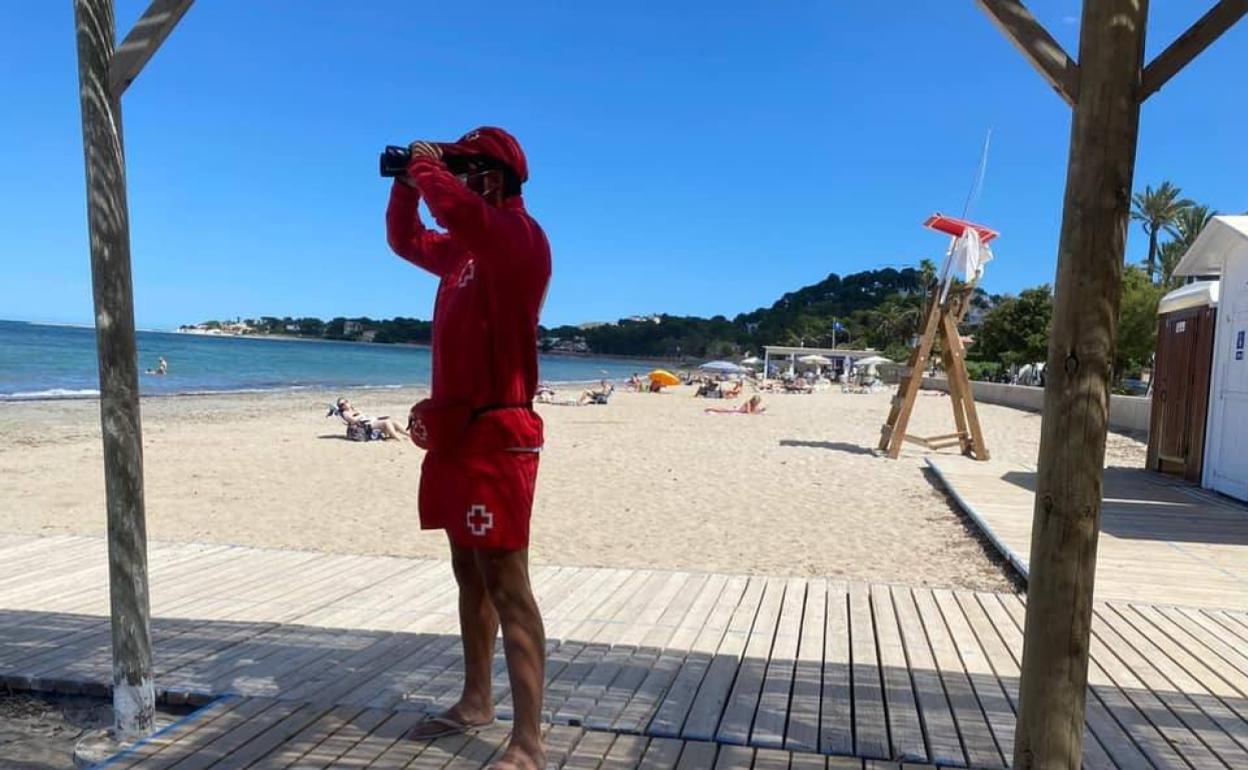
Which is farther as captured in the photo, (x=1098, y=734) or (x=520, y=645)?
(x=1098, y=734)

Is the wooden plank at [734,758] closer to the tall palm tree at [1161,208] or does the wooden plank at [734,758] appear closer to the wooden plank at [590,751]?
the wooden plank at [590,751]

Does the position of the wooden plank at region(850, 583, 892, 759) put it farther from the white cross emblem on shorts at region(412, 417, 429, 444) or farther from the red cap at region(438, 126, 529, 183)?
the red cap at region(438, 126, 529, 183)

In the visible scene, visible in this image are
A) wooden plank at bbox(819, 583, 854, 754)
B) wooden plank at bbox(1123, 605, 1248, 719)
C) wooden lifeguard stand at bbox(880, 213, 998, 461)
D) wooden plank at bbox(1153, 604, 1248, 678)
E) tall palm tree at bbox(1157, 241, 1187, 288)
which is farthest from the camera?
tall palm tree at bbox(1157, 241, 1187, 288)

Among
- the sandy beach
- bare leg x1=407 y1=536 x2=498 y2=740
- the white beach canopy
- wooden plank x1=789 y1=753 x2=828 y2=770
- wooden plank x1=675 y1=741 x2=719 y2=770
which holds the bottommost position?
the sandy beach

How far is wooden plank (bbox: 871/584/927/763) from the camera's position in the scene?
2.54 meters

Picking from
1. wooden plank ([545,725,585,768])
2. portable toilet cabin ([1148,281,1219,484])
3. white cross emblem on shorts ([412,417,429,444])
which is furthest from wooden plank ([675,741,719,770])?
portable toilet cabin ([1148,281,1219,484])

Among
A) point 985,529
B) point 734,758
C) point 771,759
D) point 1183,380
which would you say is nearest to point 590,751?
point 734,758

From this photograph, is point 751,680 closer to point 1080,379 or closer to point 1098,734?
point 1098,734

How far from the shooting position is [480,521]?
218 cm

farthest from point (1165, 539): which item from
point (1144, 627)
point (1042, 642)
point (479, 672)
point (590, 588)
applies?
point (479, 672)

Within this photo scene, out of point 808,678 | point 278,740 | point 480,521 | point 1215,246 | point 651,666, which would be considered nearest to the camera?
point 480,521

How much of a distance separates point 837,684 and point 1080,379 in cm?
169

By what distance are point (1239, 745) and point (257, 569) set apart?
455cm

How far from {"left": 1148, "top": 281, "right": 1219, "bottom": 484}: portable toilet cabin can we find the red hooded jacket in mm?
8727
